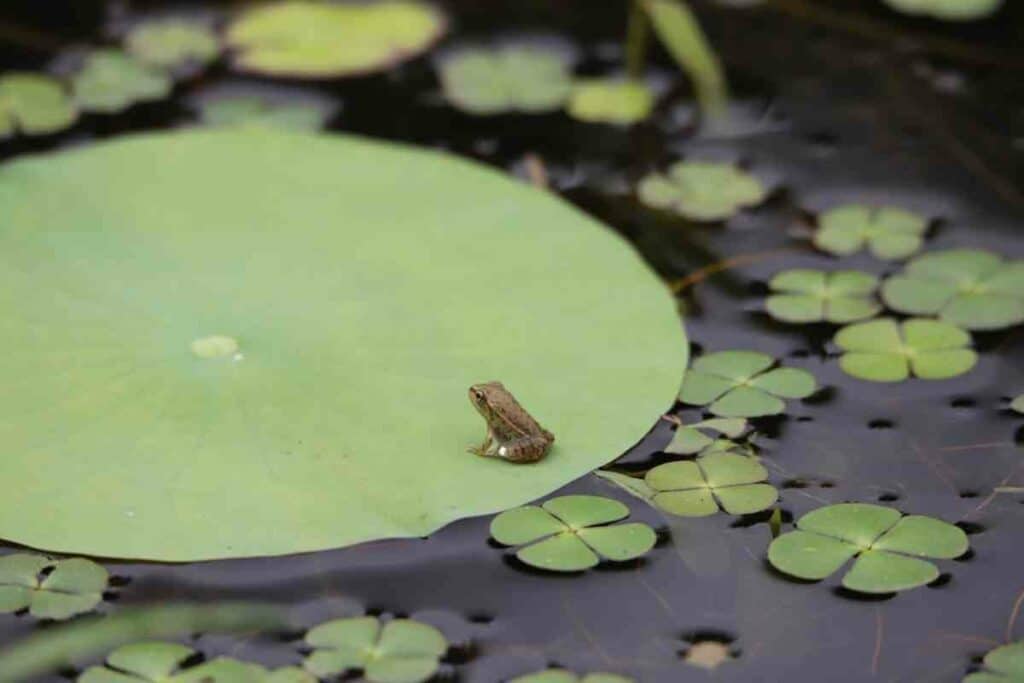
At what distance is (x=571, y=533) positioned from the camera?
10.2ft

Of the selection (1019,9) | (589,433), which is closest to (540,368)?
(589,433)

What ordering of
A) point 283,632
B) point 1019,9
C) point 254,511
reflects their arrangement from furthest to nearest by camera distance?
point 1019,9, point 254,511, point 283,632

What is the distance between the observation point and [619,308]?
3.77m

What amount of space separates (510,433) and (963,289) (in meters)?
1.48

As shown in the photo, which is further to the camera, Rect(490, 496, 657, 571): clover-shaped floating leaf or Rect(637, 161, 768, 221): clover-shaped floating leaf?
Rect(637, 161, 768, 221): clover-shaped floating leaf

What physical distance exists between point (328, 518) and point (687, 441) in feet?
2.75

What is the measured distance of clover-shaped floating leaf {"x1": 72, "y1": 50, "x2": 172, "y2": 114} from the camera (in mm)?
4789

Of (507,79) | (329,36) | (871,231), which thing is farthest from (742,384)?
(329,36)

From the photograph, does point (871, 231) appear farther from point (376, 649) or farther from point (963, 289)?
point (376, 649)

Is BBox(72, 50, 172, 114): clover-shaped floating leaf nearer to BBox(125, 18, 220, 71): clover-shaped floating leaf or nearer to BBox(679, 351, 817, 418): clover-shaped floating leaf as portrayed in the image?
BBox(125, 18, 220, 71): clover-shaped floating leaf

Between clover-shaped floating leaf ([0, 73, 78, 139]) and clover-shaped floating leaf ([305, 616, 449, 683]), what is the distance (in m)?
2.37

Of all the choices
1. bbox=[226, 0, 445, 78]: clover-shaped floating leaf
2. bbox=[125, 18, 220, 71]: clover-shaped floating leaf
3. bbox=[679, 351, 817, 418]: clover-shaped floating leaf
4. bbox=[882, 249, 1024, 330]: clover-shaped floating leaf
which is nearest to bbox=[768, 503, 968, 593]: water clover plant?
bbox=[679, 351, 817, 418]: clover-shaped floating leaf

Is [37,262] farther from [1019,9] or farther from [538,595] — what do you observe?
[1019,9]

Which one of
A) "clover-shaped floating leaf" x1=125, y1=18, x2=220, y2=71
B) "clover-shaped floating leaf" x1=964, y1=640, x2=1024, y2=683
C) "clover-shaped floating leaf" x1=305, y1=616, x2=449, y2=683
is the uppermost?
"clover-shaped floating leaf" x1=125, y1=18, x2=220, y2=71
